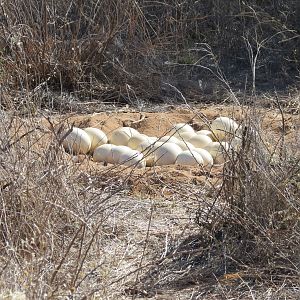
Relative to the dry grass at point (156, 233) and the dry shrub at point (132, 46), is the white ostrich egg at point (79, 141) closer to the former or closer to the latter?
the dry shrub at point (132, 46)

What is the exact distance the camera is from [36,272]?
4.19 metres

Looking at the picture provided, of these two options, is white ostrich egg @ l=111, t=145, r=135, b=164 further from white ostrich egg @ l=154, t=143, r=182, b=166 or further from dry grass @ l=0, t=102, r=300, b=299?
dry grass @ l=0, t=102, r=300, b=299

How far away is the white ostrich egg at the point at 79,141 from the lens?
709 centimetres

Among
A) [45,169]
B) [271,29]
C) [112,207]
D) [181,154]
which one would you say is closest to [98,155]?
[181,154]

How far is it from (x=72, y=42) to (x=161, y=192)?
3.36 meters

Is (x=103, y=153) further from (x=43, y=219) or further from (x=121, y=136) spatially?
(x=43, y=219)

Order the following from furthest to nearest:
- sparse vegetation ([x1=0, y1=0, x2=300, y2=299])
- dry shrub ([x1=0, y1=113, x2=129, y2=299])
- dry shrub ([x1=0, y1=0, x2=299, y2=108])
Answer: dry shrub ([x1=0, y1=0, x2=299, y2=108])
sparse vegetation ([x1=0, y1=0, x2=300, y2=299])
dry shrub ([x1=0, y1=113, x2=129, y2=299])

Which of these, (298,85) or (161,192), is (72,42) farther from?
(161,192)

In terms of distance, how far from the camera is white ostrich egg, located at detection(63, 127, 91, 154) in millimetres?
7094

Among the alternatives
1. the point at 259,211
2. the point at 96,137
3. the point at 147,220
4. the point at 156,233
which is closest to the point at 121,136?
the point at 96,137

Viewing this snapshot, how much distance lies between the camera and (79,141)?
281 inches

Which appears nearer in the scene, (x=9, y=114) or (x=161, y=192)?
(x=9, y=114)

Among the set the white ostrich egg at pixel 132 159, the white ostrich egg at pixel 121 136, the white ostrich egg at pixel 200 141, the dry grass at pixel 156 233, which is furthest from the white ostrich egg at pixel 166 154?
the dry grass at pixel 156 233

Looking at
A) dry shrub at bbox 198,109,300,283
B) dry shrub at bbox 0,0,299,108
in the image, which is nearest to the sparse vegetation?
dry shrub at bbox 198,109,300,283
